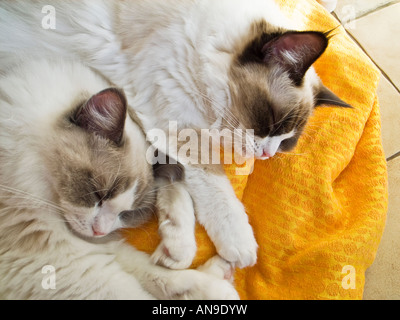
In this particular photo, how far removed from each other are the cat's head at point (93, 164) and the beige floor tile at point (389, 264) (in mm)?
952

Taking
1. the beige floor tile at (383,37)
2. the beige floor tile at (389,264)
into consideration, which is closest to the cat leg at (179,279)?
the beige floor tile at (389,264)

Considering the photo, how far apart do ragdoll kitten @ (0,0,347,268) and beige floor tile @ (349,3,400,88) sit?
95 centimetres

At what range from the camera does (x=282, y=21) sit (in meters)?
1.32

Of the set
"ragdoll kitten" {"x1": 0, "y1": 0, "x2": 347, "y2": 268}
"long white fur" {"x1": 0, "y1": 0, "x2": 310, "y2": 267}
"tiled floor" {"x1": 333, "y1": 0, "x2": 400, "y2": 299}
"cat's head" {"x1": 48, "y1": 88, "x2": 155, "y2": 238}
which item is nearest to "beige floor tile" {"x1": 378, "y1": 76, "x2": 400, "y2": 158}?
"tiled floor" {"x1": 333, "y1": 0, "x2": 400, "y2": 299}

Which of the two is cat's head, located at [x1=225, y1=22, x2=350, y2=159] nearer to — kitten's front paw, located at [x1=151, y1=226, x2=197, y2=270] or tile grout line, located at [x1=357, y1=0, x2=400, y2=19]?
kitten's front paw, located at [x1=151, y1=226, x2=197, y2=270]

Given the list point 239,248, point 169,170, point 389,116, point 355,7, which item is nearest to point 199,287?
point 239,248

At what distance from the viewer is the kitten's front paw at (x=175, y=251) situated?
1.14 m

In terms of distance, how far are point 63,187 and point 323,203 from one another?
34.9 inches

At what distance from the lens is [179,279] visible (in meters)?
1.14

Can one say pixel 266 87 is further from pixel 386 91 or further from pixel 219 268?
pixel 386 91

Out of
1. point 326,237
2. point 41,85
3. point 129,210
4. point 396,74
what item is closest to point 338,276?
point 326,237

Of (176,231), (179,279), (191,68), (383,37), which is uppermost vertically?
(383,37)

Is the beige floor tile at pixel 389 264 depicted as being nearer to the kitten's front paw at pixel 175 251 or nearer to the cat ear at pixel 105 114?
the kitten's front paw at pixel 175 251

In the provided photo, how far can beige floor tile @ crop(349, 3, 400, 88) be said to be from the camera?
1.94 m
